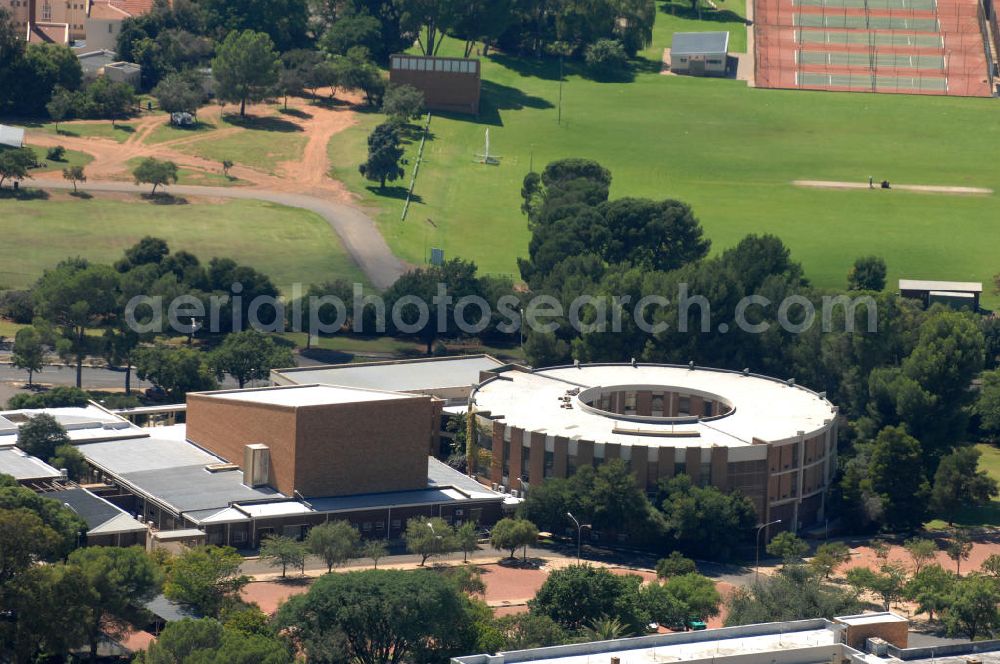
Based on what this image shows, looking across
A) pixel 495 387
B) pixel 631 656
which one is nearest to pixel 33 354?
pixel 495 387

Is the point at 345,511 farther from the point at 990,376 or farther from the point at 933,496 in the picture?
the point at 990,376

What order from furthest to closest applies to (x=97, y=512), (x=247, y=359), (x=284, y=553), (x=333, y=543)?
(x=247, y=359)
(x=97, y=512)
(x=333, y=543)
(x=284, y=553)

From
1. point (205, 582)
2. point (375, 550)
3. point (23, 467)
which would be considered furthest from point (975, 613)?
point (23, 467)

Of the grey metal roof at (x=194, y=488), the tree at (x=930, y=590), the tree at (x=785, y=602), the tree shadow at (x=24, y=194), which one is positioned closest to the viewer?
the tree at (x=785, y=602)

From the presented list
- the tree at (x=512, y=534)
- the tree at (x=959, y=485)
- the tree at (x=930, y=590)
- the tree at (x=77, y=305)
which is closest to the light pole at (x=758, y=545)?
the tree at (x=930, y=590)

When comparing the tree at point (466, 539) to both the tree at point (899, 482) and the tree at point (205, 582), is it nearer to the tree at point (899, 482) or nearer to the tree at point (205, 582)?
the tree at point (205, 582)

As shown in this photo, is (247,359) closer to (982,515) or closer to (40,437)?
(40,437)
